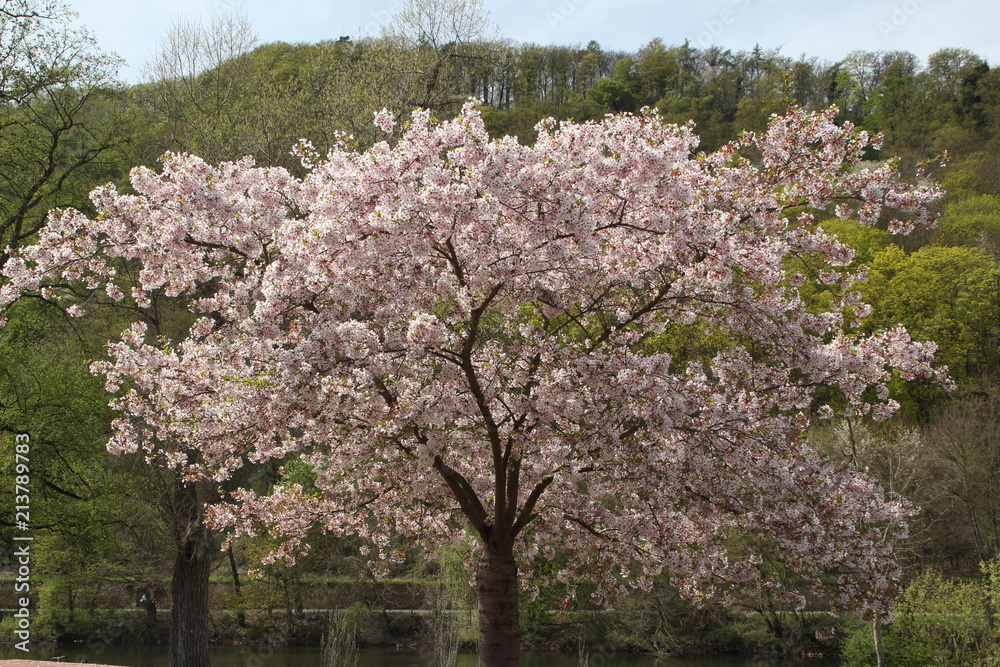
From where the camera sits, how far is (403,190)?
6.09 meters

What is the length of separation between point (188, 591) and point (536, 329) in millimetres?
8326

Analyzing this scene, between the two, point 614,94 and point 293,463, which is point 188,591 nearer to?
point 293,463

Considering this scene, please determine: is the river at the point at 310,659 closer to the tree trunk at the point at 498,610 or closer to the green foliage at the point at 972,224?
the tree trunk at the point at 498,610

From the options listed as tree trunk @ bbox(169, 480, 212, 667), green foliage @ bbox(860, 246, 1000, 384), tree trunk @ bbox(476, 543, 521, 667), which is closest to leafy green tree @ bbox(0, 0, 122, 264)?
tree trunk @ bbox(169, 480, 212, 667)

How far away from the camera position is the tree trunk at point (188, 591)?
12.8m

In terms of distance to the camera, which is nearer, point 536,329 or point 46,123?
point 536,329

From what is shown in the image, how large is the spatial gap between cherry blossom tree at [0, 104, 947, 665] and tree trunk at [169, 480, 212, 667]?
17.0 feet

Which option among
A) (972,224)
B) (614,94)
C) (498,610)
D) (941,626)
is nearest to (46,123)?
(498,610)

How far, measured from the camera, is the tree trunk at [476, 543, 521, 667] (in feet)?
23.5

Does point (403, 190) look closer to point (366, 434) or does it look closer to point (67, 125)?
point (366, 434)

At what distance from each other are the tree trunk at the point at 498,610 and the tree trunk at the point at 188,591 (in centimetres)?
689

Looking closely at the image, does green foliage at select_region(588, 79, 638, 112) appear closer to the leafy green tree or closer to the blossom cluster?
the leafy green tree

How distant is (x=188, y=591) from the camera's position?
13.0 meters

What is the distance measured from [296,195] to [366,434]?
91.6 inches
